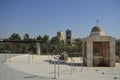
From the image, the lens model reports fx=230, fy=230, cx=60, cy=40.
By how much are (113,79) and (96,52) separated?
42.2ft

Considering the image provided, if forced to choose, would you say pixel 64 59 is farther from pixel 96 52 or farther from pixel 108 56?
pixel 108 56

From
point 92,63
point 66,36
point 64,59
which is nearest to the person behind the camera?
point 92,63

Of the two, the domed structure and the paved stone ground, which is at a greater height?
the domed structure

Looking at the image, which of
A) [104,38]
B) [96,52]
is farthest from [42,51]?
[104,38]

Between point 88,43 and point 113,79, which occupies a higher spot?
point 88,43

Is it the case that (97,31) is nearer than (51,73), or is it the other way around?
(51,73)

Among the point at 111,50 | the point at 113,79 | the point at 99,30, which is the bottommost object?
the point at 113,79

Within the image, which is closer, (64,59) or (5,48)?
(64,59)

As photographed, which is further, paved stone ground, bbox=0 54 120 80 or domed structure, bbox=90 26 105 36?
domed structure, bbox=90 26 105 36

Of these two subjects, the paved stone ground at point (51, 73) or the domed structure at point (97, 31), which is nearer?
the paved stone ground at point (51, 73)

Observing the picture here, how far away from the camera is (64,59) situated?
29.0 m

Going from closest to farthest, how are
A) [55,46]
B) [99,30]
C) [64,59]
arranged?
[99,30] < [64,59] < [55,46]

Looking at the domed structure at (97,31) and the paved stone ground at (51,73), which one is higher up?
the domed structure at (97,31)

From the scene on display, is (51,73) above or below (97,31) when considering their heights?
below
